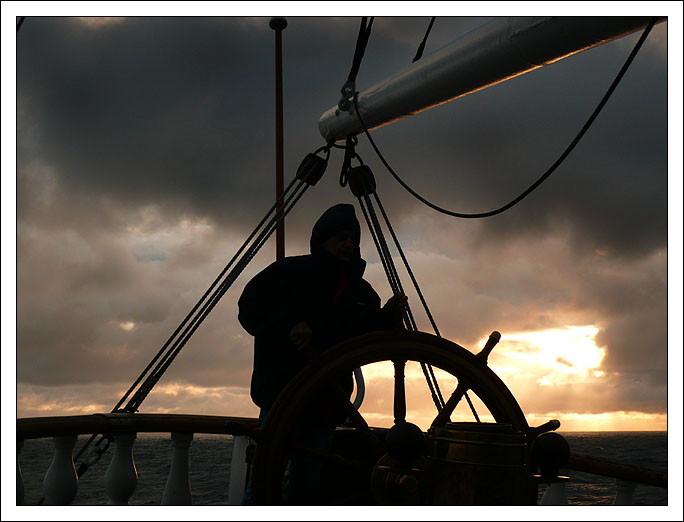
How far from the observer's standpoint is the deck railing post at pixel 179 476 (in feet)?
9.27

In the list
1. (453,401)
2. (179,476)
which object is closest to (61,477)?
(179,476)

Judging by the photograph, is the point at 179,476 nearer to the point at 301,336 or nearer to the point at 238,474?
the point at 238,474

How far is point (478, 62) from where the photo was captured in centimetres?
315

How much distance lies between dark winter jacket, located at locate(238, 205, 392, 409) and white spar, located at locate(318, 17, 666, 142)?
1166 millimetres

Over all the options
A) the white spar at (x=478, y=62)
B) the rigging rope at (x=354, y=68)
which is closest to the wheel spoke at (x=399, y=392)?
the white spar at (x=478, y=62)

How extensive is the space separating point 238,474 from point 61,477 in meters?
0.72

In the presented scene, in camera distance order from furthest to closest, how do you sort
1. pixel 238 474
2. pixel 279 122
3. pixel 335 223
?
pixel 279 122
pixel 238 474
pixel 335 223

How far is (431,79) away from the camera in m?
3.47

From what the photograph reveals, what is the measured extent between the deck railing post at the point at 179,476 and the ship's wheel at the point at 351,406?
0.92 meters

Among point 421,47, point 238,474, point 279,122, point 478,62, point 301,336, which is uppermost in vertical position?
point 421,47

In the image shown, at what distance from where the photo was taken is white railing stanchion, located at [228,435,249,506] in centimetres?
299

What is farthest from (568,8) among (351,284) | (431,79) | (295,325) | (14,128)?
(14,128)

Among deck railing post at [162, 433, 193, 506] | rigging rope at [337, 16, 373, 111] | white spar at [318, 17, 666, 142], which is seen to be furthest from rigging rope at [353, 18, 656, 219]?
deck railing post at [162, 433, 193, 506]

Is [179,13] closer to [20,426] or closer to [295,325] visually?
[295,325]
